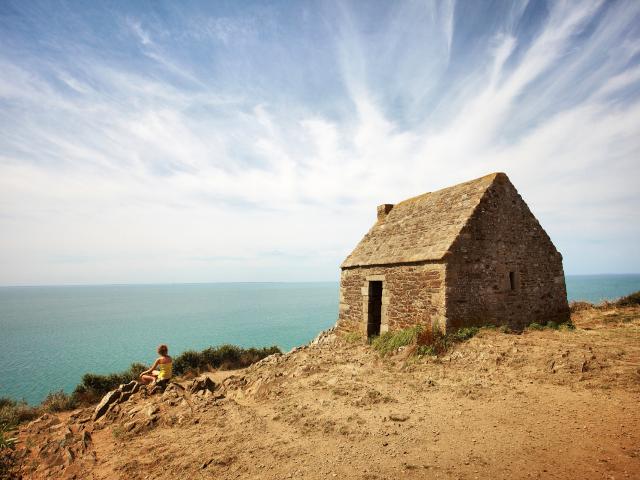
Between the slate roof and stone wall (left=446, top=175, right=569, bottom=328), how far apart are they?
14.2 inches

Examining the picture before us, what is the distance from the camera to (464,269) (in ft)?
35.9

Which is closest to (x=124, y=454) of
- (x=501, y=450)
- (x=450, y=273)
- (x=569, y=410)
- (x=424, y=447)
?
(x=424, y=447)

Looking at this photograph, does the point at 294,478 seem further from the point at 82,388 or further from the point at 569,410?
the point at 82,388

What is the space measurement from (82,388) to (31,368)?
26.7m

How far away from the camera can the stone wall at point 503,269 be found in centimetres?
1084

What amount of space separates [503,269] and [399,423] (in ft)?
26.4

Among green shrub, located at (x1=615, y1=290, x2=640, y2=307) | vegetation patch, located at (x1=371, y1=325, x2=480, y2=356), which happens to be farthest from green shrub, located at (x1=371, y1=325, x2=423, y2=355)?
green shrub, located at (x1=615, y1=290, x2=640, y2=307)

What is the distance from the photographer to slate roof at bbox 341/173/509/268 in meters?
11.7

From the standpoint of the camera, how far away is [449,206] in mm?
13062

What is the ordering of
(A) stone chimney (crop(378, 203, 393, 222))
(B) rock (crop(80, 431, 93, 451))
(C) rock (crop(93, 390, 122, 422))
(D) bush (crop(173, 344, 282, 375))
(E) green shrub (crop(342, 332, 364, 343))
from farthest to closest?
(D) bush (crop(173, 344, 282, 375)) → (A) stone chimney (crop(378, 203, 393, 222)) → (E) green shrub (crop(342, 332, 364, 343)) → (C) rock (crop(93, 390, 122, 422)) → (B) rock (crop(80, 431, 93, 451))

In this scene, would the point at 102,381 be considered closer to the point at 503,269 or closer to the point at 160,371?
the point at 160,371

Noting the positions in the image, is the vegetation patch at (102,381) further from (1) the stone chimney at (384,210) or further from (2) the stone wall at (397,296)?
(1) the stone chimney at (384,210)

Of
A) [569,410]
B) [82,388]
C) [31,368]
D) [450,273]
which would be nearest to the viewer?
[569,410]

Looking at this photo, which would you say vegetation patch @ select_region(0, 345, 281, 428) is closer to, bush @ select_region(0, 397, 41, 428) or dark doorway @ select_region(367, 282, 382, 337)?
bush @ select_region(0, 397, 41, 428)
